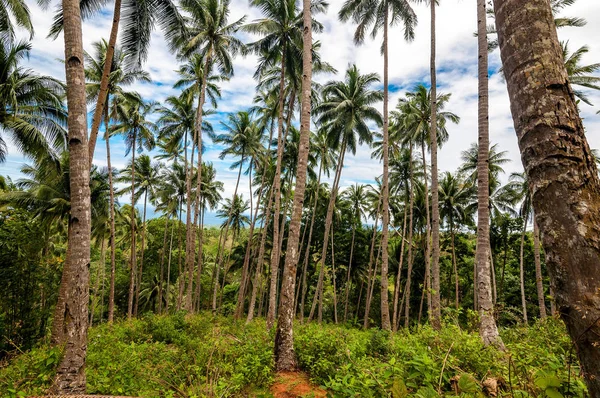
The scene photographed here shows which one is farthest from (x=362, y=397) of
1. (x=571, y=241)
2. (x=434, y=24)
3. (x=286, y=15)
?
(x=286, y=15)

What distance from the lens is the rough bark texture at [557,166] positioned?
1.18 metres

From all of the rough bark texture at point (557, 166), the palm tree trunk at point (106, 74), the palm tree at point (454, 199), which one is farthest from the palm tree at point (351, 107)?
the rough bark texture at point (557, 166)

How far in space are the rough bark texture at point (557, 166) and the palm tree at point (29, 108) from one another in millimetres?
14430

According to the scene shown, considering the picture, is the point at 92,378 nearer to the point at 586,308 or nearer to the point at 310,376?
the point at 310,376

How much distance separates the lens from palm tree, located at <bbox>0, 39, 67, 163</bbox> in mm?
10602

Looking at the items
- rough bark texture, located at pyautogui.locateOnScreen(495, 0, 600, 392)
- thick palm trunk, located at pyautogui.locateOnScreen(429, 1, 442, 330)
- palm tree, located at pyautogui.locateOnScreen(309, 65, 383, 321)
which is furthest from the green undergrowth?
palm tree, located at pyautogui.locateOnScreen(309, 65, 383, 321)

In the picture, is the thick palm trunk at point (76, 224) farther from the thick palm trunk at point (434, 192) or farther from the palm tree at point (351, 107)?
the palm tree at point (351, 107)

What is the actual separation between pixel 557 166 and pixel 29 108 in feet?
50.5

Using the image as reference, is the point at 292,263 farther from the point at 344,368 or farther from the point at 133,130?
the point at 133,130

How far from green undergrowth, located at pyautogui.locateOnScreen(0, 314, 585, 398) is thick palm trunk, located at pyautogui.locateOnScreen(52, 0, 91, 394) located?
32 centimetres

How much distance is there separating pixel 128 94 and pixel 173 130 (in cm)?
617

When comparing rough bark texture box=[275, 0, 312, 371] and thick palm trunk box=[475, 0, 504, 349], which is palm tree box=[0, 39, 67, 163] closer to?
rough bark texture box=[275, 0, 312, 371]

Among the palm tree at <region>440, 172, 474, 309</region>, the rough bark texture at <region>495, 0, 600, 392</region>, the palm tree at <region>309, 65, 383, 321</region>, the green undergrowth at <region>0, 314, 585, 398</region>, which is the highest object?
the palm tree at <region>309, 65, 383, 321</region>

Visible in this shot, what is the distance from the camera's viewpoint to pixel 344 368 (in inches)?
127
